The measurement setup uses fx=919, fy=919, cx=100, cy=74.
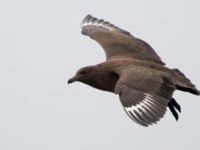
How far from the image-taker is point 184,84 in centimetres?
1357

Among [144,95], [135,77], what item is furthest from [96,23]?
[144,95]

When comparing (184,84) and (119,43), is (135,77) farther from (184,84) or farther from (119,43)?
(119,43)

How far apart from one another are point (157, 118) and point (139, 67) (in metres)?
1.86

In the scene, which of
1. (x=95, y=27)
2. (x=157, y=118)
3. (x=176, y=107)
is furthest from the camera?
(x=95, y=27)

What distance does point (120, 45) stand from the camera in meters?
15.4

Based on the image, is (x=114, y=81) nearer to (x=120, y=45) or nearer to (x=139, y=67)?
(x=139, y=67)

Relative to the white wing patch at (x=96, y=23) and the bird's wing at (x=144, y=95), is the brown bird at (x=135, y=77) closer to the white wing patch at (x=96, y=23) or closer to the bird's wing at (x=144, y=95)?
A: the bird's wing at (x=144, y=95)

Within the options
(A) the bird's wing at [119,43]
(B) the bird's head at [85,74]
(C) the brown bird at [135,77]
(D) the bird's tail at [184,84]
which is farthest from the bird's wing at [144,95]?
(A) the bird's wing at [119,43]

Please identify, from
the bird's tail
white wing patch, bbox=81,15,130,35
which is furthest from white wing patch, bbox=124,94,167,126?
white wing patch, bbox=81,15,130,35

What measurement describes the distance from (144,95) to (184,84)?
1.20 meters

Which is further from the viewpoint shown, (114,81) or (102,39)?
(102,39)

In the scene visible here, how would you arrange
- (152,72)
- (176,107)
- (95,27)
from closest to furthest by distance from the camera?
(152,72) → (176,107) → (95,27)

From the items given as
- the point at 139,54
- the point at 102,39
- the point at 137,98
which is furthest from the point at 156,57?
the point at 137,98

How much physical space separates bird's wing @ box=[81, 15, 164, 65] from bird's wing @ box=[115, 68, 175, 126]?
5.16 feet
